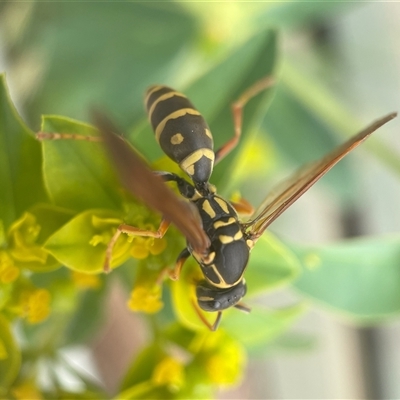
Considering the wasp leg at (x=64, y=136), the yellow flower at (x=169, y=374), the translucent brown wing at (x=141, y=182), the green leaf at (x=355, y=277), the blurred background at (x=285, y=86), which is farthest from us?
the blurred background at (x=285, y=86)

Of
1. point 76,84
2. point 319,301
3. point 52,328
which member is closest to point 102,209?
point 52,328

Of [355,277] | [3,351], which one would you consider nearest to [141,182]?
[3,351]

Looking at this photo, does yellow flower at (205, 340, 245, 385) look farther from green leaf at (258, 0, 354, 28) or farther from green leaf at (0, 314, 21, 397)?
green leaf at (258, 0, 354, 28)

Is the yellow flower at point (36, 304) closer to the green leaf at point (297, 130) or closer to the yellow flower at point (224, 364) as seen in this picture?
the yellow flower at point (224, 364)

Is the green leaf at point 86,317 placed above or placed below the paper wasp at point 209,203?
below

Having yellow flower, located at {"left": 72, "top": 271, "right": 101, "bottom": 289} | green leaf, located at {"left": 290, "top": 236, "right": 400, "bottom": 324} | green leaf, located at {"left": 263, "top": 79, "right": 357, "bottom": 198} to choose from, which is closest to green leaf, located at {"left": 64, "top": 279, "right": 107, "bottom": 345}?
yellow flower, located at {"left": 72, "top": 271, "right": 101, "bottom": 289}

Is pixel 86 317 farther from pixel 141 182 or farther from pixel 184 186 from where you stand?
pixel 141 182

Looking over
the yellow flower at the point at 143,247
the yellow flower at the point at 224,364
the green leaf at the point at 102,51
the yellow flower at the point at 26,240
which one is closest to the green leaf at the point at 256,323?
the yellow flower at the point at 224,364
